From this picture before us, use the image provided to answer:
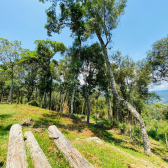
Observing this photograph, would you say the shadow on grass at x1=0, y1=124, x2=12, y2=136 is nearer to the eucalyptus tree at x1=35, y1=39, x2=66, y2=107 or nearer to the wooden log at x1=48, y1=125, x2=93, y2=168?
the wooden log at x1=48, y1=125, x2=93, y2=168

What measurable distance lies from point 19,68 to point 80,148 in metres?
29.2

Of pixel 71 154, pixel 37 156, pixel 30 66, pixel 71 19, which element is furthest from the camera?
pixel 30 66

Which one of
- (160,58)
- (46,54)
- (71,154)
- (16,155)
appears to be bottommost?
(71,154)

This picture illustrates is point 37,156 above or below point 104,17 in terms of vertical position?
below

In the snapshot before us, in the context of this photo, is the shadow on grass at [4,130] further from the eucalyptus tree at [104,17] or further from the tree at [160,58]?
the tree at [160,58]

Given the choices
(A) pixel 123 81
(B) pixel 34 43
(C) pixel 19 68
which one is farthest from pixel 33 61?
(A) pixel 123 81

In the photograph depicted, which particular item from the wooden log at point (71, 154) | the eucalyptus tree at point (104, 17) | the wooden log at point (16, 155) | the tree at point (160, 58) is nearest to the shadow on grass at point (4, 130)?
the wooden log at point (16, 155)

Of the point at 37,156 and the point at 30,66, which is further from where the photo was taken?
the point at 30,66

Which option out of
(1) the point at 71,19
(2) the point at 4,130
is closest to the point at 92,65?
(1) the point at 71,19

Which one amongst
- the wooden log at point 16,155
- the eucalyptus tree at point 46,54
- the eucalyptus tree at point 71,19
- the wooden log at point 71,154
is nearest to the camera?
the wooden log at point 16,155

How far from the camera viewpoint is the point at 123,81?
14.4 metres

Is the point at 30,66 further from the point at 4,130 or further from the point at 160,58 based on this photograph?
the point at 160,58

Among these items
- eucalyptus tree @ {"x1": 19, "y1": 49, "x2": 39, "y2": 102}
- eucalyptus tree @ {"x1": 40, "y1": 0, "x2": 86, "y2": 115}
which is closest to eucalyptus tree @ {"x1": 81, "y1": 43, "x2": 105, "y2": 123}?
eucalyptus tree @ {"x1": 40, "y1": 0, "x2": 86, "y2": 115}

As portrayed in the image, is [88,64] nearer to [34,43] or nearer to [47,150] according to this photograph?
[34,43]
